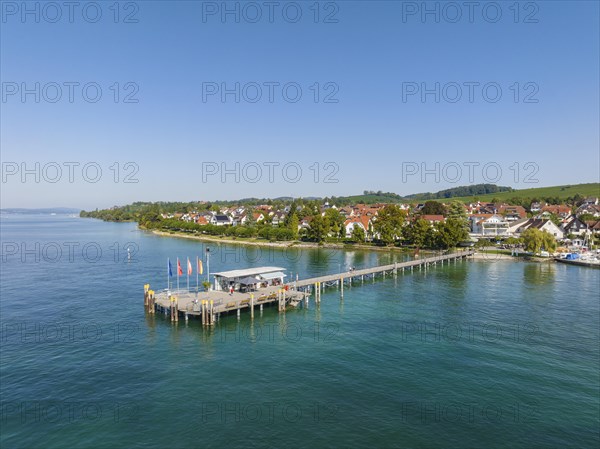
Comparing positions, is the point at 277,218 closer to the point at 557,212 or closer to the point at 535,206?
the point at 557,212

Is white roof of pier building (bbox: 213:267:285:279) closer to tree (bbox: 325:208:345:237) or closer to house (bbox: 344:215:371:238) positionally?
tree (bbox: 325:208:345:237)

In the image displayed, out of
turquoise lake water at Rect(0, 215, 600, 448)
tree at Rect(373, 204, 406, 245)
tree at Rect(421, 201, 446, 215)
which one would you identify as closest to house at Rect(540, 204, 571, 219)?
tree at Rect(421, 201, 446, 215)

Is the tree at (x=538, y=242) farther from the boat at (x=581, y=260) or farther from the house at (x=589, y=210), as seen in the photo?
the house at (x=589, y=210)

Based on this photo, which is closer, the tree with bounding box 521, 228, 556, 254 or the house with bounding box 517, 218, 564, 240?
the tree with bounding box 521, 228, 556, 254

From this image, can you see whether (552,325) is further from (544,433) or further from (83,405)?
(83,405)

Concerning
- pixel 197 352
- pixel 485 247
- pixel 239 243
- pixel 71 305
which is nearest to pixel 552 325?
pixel 197 352

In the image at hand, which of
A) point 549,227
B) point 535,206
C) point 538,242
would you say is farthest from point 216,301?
point 535,206
